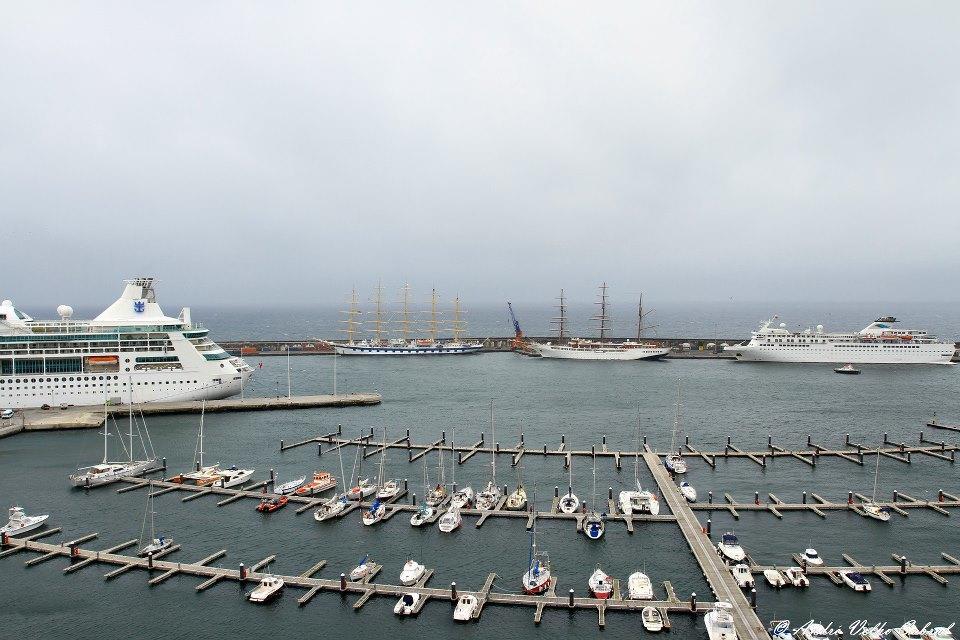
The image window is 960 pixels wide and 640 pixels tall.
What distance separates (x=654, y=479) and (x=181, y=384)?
51936mm

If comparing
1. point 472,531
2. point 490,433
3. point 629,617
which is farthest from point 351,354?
point 629,617

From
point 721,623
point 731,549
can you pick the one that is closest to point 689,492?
point 731,549

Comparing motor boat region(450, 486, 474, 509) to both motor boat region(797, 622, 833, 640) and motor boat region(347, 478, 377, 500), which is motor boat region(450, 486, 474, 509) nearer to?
motor boat region(347, 478, 377, 500)

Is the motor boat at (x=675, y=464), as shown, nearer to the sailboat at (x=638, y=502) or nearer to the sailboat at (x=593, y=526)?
the sailboat at (x=638, y=502)

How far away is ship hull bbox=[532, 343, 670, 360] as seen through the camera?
402ft

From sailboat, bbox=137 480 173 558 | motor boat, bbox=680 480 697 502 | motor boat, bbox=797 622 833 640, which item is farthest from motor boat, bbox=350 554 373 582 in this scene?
motor boat, bbox=680 480 697 502

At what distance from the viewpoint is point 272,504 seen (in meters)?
39.5

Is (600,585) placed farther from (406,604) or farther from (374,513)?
(374,513)

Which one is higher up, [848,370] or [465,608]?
[848,370]

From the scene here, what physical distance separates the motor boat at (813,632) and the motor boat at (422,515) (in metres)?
20.2

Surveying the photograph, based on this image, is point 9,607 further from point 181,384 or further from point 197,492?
point 181,384

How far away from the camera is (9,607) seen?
2820 cm

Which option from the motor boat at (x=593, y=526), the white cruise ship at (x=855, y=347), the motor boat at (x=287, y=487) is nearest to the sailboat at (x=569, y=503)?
the motor boat at (x=593, y=526)

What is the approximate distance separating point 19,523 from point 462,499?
84.4 feet
